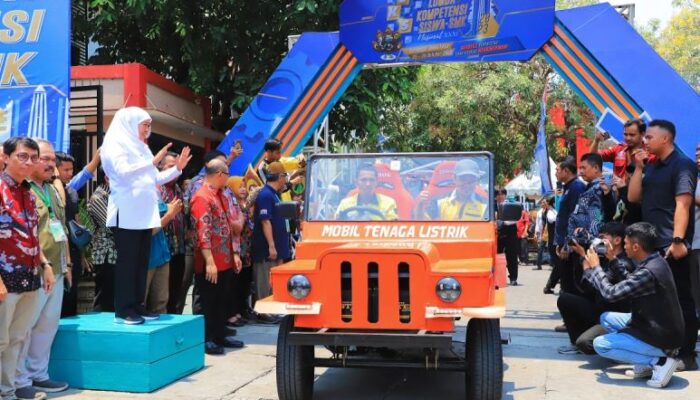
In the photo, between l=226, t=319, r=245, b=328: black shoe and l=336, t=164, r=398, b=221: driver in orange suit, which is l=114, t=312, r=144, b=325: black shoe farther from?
l=226, t=319, r=245, b=328: black shoe

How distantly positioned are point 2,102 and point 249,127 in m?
3.22

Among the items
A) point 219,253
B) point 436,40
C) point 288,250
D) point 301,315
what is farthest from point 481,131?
point 301,315

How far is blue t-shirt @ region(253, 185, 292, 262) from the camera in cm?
824

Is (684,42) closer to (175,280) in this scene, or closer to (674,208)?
(674,208)

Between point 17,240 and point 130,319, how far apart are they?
123 cm

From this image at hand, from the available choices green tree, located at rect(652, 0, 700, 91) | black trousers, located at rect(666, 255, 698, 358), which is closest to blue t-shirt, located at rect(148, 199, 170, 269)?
black trousers, located at rect(666, 255, 698, 358)

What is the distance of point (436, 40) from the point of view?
374 inches

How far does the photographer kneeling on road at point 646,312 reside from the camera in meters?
5.78

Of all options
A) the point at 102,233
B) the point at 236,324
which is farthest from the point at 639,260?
the point at 102,233

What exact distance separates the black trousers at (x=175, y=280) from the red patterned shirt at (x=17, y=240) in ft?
8.15

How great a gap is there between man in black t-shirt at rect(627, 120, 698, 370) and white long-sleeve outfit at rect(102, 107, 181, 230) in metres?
4.40

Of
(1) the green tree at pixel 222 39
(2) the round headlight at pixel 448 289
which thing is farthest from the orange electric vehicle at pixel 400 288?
(1) the green tree at pixel 222 39

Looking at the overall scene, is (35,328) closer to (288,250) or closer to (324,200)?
(324,200)

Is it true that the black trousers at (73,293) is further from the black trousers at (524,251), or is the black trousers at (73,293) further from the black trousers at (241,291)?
the black trousers at (524,251)
